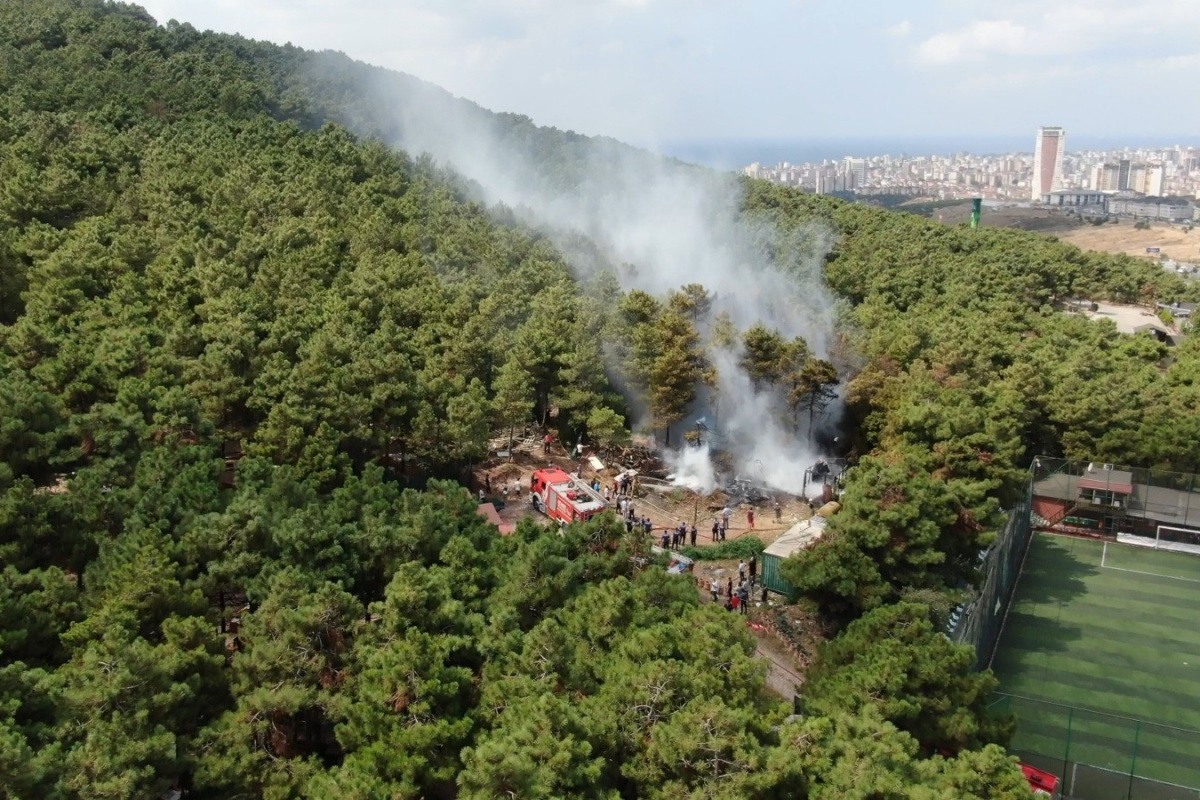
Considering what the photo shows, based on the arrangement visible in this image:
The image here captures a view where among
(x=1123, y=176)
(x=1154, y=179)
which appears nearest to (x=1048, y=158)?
(x=1123, y=176)

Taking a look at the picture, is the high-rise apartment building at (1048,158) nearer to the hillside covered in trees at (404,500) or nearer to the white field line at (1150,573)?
the hillside covered in trees at (404,500)

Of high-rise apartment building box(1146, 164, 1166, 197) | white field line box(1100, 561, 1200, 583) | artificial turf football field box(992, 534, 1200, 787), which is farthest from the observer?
high-rise apartment building box(1146, 164, 1166, 197)

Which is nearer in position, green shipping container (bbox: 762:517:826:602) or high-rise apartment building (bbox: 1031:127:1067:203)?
green shipping container (bbox: 762:517:826:602)

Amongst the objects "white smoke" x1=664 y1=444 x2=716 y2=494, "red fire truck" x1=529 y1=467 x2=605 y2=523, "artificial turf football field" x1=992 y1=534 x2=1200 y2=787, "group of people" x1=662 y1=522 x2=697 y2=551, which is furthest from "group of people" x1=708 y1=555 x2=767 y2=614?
"artificial turf football field" x1=992 y1=534 x2=1200 y2=787

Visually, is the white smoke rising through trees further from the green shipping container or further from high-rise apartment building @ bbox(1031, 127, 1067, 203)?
high-rise apartment building @ bbox(1031, 127, 1067, 203)

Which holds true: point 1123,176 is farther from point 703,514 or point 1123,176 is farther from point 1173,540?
point 703,514

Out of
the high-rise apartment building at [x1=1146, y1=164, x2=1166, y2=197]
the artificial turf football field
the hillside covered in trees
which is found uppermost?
the high-rise apartment building at [x1=1146, y1=164, x2=1166, y2=197]

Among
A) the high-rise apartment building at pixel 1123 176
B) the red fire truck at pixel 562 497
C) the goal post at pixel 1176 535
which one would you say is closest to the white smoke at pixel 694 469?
the red fire truck at pixel 562 497
